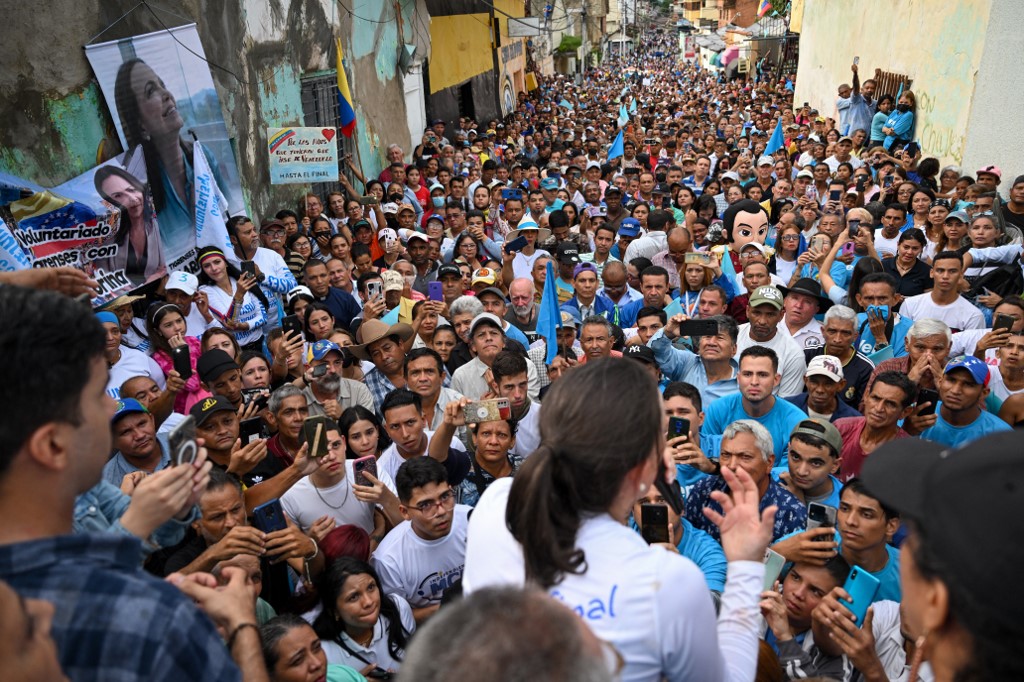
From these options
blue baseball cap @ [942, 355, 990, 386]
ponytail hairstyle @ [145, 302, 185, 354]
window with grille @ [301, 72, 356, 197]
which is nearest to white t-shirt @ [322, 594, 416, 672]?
ponytail hairstyle @ [145, 302, 185, 354]

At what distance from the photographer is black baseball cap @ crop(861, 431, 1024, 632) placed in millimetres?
1134

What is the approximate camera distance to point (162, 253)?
7195 millimetres

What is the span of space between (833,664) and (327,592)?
216 centimetres

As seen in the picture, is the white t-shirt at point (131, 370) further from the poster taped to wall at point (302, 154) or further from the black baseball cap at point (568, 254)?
the black baseball cap at point (568, 254)

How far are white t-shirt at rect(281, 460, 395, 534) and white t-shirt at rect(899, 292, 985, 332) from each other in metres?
4.80

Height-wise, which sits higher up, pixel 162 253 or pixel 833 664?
pixel 162 253

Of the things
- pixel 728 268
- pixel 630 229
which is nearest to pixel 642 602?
pixel 728 268

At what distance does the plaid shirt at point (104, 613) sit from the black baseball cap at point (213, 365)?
3773mm

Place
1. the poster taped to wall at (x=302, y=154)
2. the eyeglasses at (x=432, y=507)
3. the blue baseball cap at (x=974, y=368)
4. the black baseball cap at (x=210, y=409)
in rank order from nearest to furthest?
the eyeglasses at (x=432, y=507), the black baseball cap at (x=210, y=409), the blue baseball cap at (x=974, y=368), the poster taped to wall at (x=302, y=154)

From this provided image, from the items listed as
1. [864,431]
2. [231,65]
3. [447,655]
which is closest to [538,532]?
[447,655]

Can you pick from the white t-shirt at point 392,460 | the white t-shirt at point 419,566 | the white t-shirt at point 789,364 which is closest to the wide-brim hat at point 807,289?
the white t-shirt at point 789,364

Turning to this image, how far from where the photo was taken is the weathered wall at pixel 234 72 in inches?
239

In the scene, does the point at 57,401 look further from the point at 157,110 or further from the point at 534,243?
the point at 534,243

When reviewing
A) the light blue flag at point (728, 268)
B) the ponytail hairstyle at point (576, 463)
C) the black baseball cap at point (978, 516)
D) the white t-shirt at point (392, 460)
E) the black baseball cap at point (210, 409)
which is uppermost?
the black baseball cap at point (978, 516)
